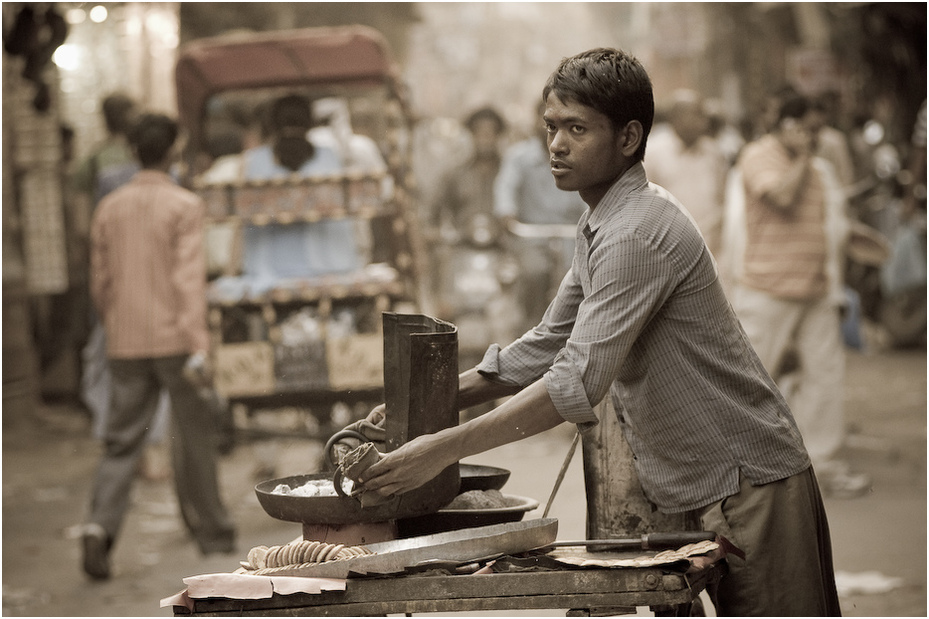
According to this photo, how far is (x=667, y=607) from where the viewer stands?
2.44 meters

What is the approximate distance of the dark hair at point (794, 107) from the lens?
261 inches

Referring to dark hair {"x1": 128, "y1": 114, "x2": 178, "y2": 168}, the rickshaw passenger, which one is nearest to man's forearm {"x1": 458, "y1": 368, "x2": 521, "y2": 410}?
dark hair {"x1": 128, "y1": 114, "x2": 178, "y2": 168}

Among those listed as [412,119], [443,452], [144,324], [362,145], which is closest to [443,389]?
[443,452]

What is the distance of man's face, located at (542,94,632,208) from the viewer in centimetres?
256

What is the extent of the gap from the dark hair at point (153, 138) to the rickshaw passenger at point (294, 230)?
0.75 m

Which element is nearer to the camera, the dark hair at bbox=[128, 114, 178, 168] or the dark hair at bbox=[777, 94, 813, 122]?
the dark hair at bbox=[128, 114, 178, 168]

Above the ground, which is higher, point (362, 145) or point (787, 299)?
point (362, 145)

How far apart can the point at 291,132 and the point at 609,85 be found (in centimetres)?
488

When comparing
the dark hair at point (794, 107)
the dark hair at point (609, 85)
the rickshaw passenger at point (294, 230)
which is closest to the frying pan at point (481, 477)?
the dark hair at point (609, 85)

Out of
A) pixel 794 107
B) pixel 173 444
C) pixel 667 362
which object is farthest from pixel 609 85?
pixel 794 107

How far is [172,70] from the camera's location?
977cm

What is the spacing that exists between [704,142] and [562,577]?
6704 mm

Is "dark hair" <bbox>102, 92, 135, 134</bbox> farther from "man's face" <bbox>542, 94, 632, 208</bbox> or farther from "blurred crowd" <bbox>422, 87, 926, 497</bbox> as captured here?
"man's face" <bbox>542, 94, 632, 208</bbox>

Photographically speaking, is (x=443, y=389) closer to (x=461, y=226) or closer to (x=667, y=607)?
(x=667, y=607)
